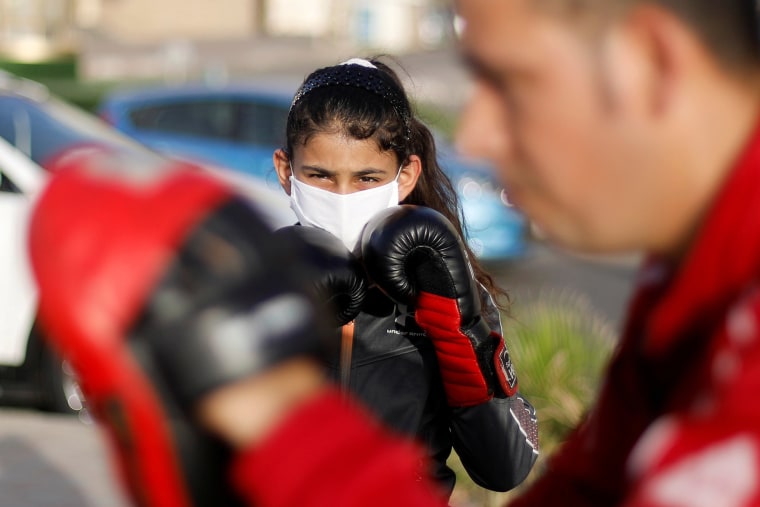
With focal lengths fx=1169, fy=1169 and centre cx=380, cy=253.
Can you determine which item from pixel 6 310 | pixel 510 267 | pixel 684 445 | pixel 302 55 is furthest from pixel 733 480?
pixel 302 55

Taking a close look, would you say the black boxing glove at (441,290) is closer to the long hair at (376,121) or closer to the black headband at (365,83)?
the long hair at (376,121)

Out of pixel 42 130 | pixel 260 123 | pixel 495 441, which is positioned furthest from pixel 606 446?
pixel 260 123

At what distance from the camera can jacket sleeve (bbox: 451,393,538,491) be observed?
251 centimetres

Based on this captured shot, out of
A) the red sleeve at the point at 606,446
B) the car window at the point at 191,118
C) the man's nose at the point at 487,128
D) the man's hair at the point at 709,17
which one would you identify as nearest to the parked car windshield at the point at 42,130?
the car window at the point at 191,118

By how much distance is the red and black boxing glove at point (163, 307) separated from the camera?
947 mm

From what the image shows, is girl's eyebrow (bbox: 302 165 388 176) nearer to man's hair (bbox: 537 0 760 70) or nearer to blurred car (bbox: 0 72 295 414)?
man's hair (bbox: 537 0 760 70)

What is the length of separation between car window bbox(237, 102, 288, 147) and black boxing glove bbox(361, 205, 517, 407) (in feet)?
28.2

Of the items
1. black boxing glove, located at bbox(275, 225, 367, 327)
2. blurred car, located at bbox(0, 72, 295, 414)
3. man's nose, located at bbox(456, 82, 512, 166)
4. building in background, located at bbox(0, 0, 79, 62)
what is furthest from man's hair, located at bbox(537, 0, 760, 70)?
building in background, located at bbox(0, 0, 79, 62)

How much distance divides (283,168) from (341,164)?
23 centimetres

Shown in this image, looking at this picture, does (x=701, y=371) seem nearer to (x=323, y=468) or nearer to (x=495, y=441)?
(x=323, y=468)

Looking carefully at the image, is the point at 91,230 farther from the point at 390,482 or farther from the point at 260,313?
the point at 390,482

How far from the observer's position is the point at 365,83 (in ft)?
9.55

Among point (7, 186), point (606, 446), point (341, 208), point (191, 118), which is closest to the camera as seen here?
point (606, 446)

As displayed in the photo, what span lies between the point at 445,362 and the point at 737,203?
1602 millimetres
